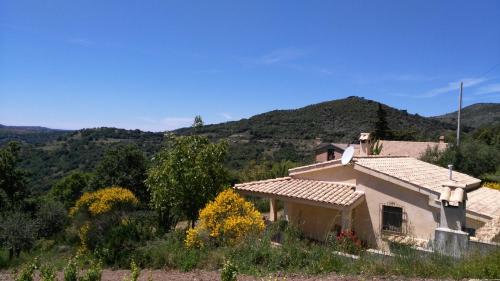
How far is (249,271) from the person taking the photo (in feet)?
21.1

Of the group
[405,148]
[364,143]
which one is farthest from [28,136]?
[364,143]

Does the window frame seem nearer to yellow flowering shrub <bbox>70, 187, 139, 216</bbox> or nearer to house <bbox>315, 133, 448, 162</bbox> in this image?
yellow flowering shrub <bbox>70, 187, 139, 216</bbox>

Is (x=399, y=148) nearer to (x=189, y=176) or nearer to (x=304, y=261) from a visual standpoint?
(x=189, y=176)

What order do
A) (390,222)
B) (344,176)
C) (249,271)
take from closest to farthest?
1. (249,271)
2. (390,222)
3. (344,176)

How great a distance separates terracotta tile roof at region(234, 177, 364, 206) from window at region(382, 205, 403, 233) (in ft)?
2.99

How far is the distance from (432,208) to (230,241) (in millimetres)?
6405

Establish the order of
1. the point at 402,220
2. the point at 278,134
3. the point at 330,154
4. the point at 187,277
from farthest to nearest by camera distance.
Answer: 1. the point at 278,134
2. the point at 330,154
3. the point at 402,220
4. the point at 187,277

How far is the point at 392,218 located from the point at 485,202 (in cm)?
445

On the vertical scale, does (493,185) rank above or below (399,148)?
below

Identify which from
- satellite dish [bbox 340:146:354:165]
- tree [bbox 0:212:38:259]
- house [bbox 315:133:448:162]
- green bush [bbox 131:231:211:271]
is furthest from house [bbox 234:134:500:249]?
house [bbox 315:133:448:162]

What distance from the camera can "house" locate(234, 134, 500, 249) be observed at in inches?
470

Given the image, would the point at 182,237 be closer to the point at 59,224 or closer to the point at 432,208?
the point at 432,208

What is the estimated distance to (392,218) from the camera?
41.3 feet

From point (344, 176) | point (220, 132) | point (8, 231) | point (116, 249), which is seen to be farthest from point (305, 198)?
point (220, 132)
